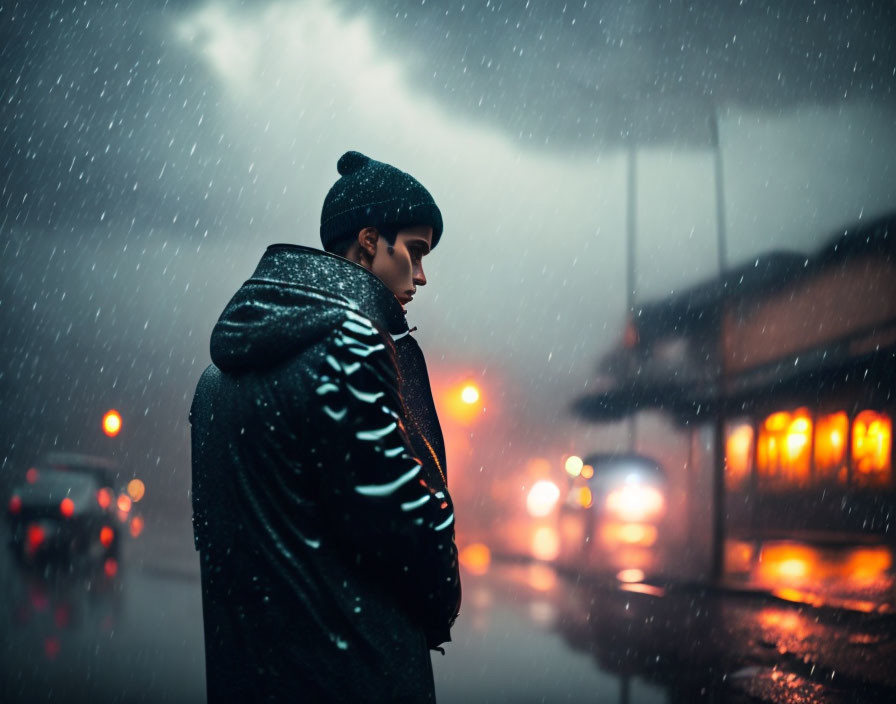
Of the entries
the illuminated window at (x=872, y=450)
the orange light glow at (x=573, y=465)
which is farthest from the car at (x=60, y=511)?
the illuminated window at (x=872, y=450)

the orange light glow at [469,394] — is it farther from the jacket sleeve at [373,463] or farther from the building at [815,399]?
the jacket sleeve at [373,463]

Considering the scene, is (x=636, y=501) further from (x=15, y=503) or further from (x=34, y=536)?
(x=15, y=503)

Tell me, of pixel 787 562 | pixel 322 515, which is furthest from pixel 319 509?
pixel 787 562

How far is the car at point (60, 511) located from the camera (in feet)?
40.8

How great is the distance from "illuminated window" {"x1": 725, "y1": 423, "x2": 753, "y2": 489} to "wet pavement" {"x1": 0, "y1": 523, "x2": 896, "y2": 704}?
7.36 m

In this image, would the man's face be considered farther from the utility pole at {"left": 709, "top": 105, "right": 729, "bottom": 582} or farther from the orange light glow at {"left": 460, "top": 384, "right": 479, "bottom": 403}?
the orange light glow at {"left": 460, "top": 384, "right": 479, "bottom": 403}

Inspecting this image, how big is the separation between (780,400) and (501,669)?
50.9ft

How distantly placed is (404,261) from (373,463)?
1.88ft

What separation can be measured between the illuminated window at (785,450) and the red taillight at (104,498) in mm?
14186

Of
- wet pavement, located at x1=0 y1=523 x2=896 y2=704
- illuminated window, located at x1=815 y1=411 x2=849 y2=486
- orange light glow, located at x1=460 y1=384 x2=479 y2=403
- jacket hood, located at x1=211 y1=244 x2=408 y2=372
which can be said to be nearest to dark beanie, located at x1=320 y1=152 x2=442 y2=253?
jacket hood, located at x1=211 y1=244 x2=408 y2=372

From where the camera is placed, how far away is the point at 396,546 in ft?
4.19

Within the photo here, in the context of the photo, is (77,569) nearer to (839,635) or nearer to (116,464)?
(116,464)

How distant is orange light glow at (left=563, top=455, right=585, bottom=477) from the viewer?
19859 mm

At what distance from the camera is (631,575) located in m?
12.1
